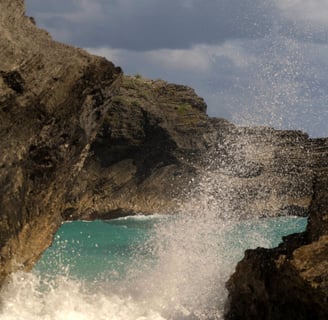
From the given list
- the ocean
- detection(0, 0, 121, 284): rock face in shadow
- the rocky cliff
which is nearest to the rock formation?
detection(0, 0, 121, 284): rock face in shadow

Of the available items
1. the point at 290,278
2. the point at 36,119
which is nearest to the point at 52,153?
the point at 36,119

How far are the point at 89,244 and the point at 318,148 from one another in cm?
2888

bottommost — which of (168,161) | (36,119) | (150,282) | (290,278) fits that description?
(150,282)

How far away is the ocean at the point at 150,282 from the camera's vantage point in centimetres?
994

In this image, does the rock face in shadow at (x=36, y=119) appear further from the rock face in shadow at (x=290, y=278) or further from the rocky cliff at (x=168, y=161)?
the rocky cliff at (x=168, y=161)

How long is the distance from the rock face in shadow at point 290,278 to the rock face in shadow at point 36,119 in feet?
11.0

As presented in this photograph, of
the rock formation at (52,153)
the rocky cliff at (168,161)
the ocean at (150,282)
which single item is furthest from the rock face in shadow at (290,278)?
the rocky cliff at (168,161)

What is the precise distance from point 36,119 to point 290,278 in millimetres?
4245

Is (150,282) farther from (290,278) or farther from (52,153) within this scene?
(290,278)

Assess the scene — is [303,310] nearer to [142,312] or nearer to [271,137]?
[142,312]

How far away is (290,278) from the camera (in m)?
8.27

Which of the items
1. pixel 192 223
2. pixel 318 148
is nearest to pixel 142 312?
pixel 192 223

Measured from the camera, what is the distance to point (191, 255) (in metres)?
13.1

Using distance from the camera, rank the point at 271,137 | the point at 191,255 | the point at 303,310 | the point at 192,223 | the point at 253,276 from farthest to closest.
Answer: the point at 271,137, the point at 192,223, the point at 191,255, the point at 253,276, the point at 303,310
